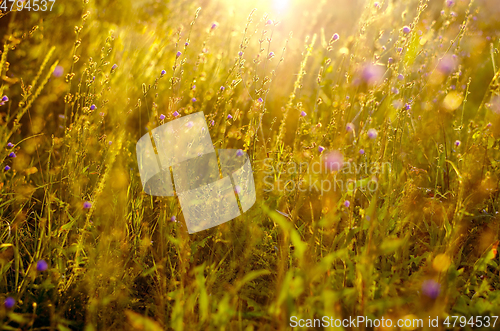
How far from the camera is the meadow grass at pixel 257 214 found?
112cm

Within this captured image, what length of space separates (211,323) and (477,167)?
161 cm

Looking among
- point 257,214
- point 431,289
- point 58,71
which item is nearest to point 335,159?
point 257,214

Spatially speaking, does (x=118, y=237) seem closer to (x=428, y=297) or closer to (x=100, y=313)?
(x=100, y=313)

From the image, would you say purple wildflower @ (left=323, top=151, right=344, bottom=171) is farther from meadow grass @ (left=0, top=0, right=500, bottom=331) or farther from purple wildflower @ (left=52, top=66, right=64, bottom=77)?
purple wildflower @ (left=52, top=66, right=64, bottom=77)

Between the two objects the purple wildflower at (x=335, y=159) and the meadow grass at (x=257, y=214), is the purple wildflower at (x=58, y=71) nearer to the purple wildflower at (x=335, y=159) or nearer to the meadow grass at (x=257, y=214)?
the meadow grass at (x=257, y=214)

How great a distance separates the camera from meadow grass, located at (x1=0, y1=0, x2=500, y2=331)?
112 centimetres

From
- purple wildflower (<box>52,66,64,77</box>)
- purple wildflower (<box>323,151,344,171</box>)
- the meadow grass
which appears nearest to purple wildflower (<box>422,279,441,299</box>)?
the meadow grass

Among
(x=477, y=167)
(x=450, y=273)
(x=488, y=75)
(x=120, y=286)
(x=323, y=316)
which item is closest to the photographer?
(x=323, y=316)

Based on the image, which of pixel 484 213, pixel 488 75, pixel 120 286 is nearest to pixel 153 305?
pixel 120 286

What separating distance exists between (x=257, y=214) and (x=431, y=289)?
774 mm

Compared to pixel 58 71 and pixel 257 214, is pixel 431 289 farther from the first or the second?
pixel 58 71

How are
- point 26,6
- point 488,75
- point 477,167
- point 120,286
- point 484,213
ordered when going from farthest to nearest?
point 488,75
point 26,6
point 477,167
point 484,213
point 120,286

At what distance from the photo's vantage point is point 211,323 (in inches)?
42.8

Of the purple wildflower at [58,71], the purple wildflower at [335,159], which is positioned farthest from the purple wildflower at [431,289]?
the purple wildflower at [58,71]
